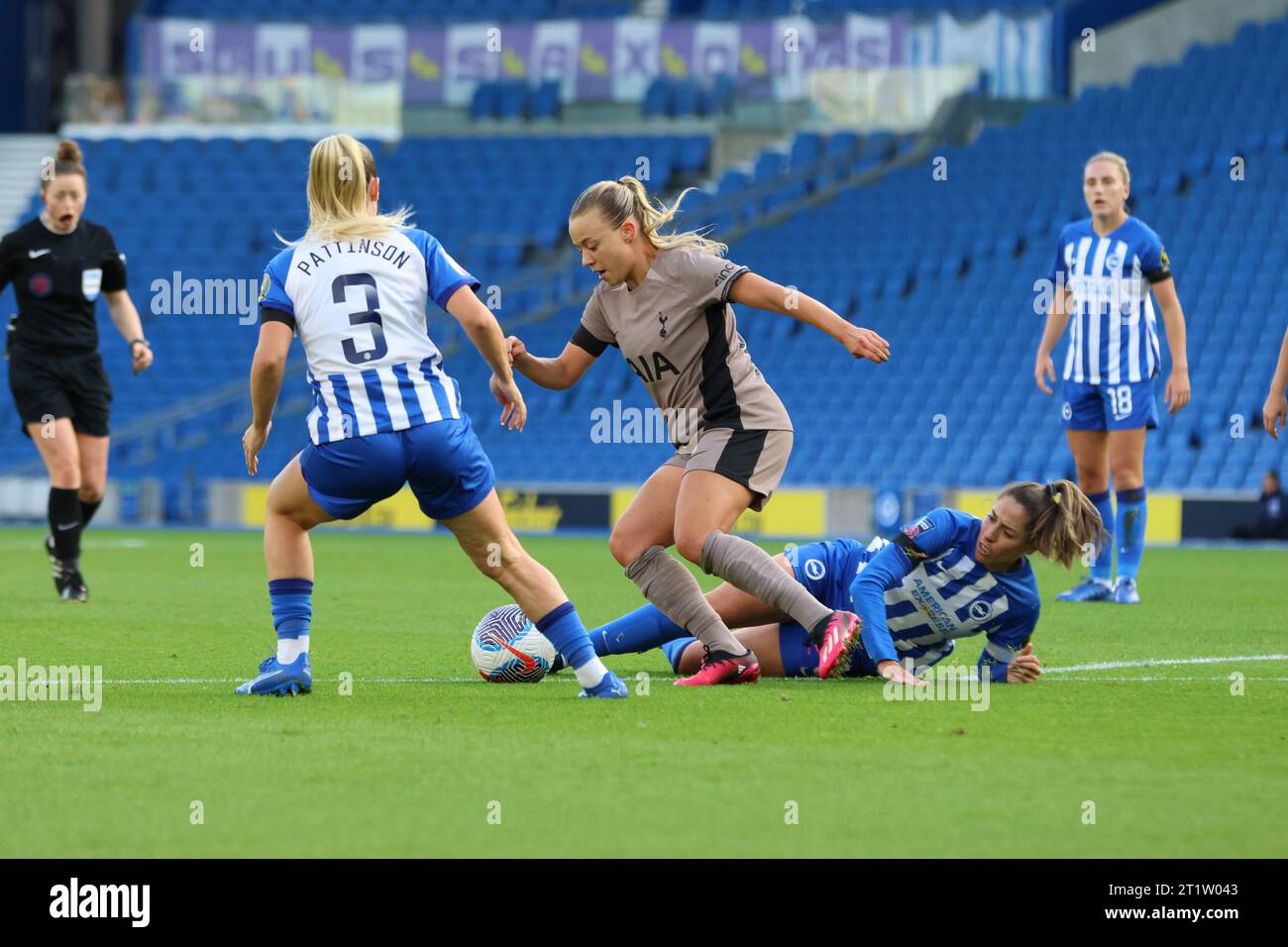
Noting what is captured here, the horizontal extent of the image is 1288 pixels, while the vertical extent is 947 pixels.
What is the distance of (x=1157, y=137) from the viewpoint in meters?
23.4

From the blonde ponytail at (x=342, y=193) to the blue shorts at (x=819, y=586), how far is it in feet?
6.40

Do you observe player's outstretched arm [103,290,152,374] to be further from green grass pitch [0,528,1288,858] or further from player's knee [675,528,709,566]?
player's knee [675,528,709,566]

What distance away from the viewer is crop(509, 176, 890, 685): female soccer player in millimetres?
6453

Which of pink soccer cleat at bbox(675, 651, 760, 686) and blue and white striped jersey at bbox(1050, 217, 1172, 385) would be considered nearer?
pink soccer cleat at bbox(675, 651, 760, 686)

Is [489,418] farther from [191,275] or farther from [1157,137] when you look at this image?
[1157,137]

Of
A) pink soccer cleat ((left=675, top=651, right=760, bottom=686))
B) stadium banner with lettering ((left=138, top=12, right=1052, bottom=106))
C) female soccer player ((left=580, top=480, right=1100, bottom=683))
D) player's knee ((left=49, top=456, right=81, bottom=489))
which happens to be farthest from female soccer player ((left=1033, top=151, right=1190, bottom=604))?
stadium banner with lettering ((left=138, top=12, right=1052, bottom=106))

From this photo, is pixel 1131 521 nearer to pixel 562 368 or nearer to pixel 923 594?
pixel 923 594

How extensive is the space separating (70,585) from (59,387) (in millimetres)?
1091

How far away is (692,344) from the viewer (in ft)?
21.7

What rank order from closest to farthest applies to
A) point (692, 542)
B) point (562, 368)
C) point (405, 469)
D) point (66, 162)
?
1. point (405, 469)
2. point (692, 542)
3. point (562, 368)
4. point (66, 162)

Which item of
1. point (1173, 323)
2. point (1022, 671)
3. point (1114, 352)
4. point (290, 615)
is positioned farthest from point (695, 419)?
point (1173, 323)

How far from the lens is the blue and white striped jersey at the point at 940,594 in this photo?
21.0ft

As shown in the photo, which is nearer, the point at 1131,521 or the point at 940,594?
the point at 940,594

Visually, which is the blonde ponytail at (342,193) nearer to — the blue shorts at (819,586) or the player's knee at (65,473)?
the blue shorts at (819,586)
